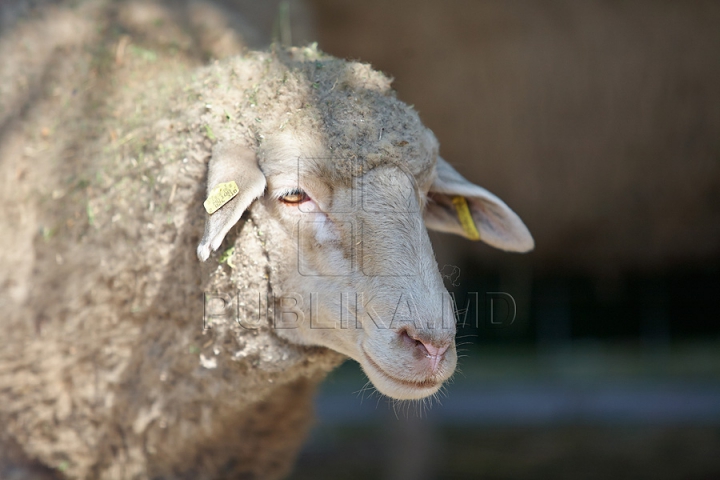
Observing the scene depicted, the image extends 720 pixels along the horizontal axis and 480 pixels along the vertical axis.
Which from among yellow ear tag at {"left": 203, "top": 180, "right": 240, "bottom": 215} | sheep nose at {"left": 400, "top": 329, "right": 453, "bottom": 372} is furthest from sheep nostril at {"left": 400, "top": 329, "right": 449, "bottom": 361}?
yellow ear tag at {"left": 203, "top": 180, "right": 240, "bottom": 215}

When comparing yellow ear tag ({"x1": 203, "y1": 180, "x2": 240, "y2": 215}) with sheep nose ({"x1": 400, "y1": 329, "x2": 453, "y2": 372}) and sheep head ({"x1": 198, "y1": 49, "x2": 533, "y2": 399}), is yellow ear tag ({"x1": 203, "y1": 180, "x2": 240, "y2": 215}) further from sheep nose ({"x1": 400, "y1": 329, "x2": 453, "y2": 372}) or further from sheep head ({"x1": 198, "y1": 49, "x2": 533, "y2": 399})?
sheep nose ({"x1": 400, "y1": 329, "x2": 453, "y2": 372})

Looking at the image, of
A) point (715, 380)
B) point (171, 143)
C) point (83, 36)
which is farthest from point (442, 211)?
point (715, 380)

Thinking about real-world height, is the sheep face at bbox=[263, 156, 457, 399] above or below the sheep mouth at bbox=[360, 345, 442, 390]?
above

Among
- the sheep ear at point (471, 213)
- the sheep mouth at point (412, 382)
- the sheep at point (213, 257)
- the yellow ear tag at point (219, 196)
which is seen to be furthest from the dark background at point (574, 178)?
the yellow ear tag at point (219, 196)

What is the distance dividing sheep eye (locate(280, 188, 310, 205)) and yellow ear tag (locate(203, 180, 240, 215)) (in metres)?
0.18

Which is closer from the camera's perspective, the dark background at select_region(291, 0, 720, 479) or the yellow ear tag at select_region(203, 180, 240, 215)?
the yellow ear tag at select_region(203, 180, 240, 215)

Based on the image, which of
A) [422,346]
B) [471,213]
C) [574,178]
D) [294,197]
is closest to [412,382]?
[422,346]

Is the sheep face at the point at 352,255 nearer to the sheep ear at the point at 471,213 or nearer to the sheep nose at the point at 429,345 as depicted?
the sheep nose at the point at 429,345

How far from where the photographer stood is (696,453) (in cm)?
568

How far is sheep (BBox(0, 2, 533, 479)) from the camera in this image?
2.17m

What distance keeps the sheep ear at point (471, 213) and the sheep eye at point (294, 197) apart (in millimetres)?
562

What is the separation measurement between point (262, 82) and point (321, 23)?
427 cm

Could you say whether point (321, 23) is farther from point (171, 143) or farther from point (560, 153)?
point (171, 143)

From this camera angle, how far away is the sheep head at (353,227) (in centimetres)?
209
